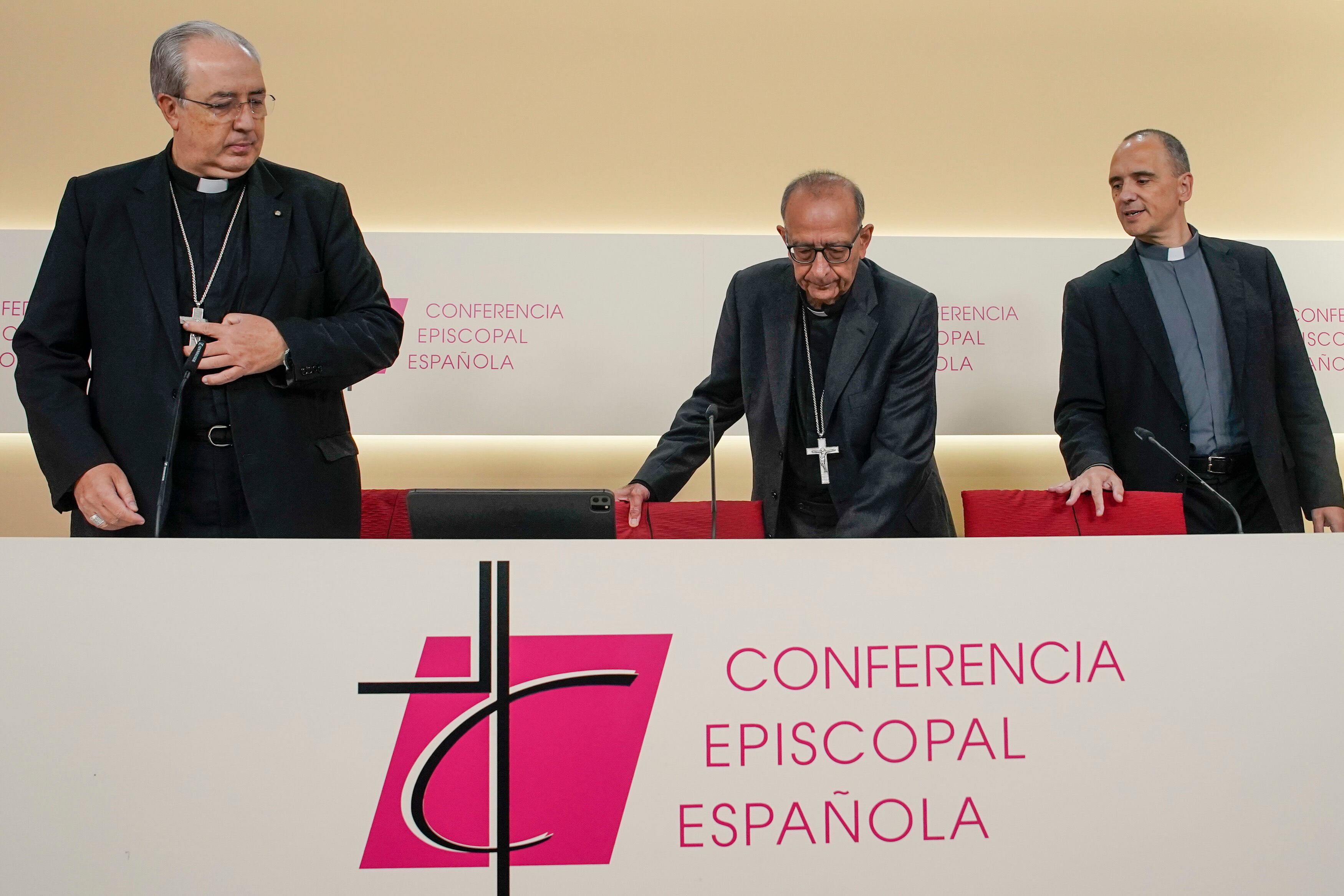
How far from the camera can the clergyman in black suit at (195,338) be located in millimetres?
1964

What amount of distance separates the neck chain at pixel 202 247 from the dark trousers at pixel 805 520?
1.38m

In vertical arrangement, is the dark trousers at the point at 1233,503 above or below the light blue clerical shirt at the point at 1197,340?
below

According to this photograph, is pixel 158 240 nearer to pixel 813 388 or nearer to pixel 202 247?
pixel 202 247

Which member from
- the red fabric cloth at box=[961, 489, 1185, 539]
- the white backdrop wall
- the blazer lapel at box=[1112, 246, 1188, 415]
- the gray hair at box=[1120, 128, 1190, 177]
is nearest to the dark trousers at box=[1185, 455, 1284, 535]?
the blazer lapel at box=[1112, 246, 1188, 415]

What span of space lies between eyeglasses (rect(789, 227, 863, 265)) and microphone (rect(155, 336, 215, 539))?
1.29 metres

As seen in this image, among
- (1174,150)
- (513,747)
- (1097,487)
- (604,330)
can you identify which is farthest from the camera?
(604,330)

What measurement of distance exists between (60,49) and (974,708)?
4017mm

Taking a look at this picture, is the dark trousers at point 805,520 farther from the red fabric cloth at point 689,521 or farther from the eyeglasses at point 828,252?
the eyeglasses at point 828,252

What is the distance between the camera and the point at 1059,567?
1.52m

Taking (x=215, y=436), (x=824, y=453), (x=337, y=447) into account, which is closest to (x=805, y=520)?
(x=824, y=453)

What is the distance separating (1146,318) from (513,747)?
84.4 inches

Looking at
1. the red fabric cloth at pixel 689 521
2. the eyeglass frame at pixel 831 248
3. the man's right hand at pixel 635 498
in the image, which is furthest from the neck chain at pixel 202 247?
the eyeglass frame at pixel 831 248

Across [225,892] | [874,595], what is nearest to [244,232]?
[225,892]

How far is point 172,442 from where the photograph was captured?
1879 mm
